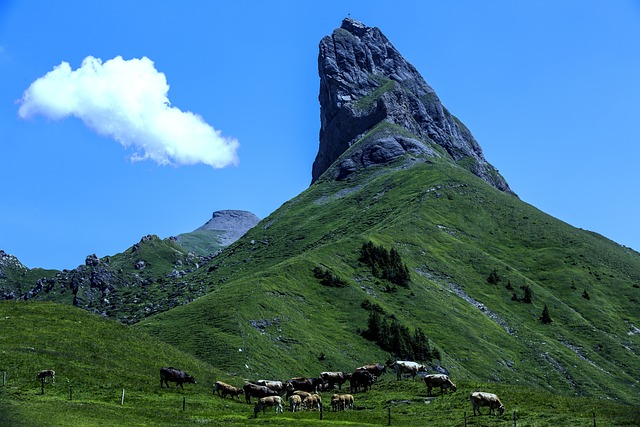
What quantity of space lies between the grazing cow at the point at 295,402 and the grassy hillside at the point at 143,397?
6.93ft

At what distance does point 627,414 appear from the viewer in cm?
5062

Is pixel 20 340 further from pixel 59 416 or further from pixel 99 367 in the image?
pixel 59 416

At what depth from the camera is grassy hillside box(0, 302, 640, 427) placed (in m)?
49.4

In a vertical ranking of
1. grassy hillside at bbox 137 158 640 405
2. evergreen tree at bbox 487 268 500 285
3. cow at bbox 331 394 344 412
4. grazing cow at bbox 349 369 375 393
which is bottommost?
cow at bbox 331 394 344 412

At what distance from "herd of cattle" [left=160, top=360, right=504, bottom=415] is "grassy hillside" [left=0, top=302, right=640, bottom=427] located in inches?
45.5

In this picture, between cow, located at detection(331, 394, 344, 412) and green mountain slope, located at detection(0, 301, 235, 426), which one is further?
cow, located at detection(331, 394, 344, 412)

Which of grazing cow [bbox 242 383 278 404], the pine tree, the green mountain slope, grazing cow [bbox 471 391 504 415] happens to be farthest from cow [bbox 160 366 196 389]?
the pine tree

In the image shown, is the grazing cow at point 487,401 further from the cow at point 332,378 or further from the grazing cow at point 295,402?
the cow at point 332,378

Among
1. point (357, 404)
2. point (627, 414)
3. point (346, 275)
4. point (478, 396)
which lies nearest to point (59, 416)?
point (357, 404)

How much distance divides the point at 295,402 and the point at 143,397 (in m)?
13.9

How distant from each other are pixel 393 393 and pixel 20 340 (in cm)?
4168

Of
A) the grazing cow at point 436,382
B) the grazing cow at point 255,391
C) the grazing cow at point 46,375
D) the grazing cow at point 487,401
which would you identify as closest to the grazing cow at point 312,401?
the grazing cow at point 255,391

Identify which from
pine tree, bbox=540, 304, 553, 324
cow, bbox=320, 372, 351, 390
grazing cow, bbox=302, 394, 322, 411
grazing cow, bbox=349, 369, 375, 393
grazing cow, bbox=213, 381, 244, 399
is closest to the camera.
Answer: grazing cow, bbox=302, 394, 322, 411

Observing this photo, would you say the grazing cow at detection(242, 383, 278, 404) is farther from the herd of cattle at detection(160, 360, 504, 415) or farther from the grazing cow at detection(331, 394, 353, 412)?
the grazing cow at detection(331, 394, 353, 412)
